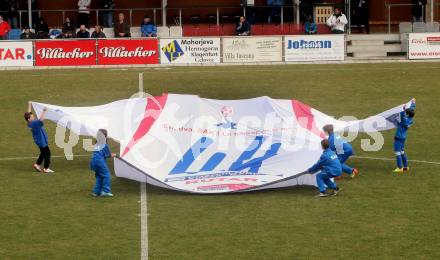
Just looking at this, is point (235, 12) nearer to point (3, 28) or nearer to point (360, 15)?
point (360, 15)

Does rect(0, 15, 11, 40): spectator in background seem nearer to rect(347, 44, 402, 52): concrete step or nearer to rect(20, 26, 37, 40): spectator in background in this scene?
rect(20, 26, 37, 40): spectator in background

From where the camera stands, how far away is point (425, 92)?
40.5 m

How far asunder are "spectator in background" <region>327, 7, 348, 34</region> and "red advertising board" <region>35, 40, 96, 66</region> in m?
12.1

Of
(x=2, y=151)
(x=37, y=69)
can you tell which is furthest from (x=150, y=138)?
(x=37, y=69)

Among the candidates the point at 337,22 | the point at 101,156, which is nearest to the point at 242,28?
the point at 337,22

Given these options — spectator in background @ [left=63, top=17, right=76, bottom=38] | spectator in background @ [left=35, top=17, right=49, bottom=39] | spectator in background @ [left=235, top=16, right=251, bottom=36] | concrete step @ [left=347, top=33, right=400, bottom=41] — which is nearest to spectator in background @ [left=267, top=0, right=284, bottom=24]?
spectator in background @ [left=235, top=16, right=251, bottom=36]

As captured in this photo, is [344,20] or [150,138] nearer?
[150,138]

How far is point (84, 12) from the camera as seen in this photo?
176 feet

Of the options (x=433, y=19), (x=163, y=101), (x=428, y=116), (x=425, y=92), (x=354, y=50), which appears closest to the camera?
(x=163, y=101)

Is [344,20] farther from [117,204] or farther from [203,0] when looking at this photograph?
[117,204]

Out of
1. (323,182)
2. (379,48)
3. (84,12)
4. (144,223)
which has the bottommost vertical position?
(144,223)

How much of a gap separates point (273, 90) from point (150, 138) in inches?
603

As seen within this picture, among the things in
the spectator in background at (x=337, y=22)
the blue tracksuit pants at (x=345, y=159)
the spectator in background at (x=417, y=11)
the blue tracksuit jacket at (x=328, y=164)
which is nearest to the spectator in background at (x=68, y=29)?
the spectator in background at (x=337, y=22)

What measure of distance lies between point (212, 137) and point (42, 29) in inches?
1079
